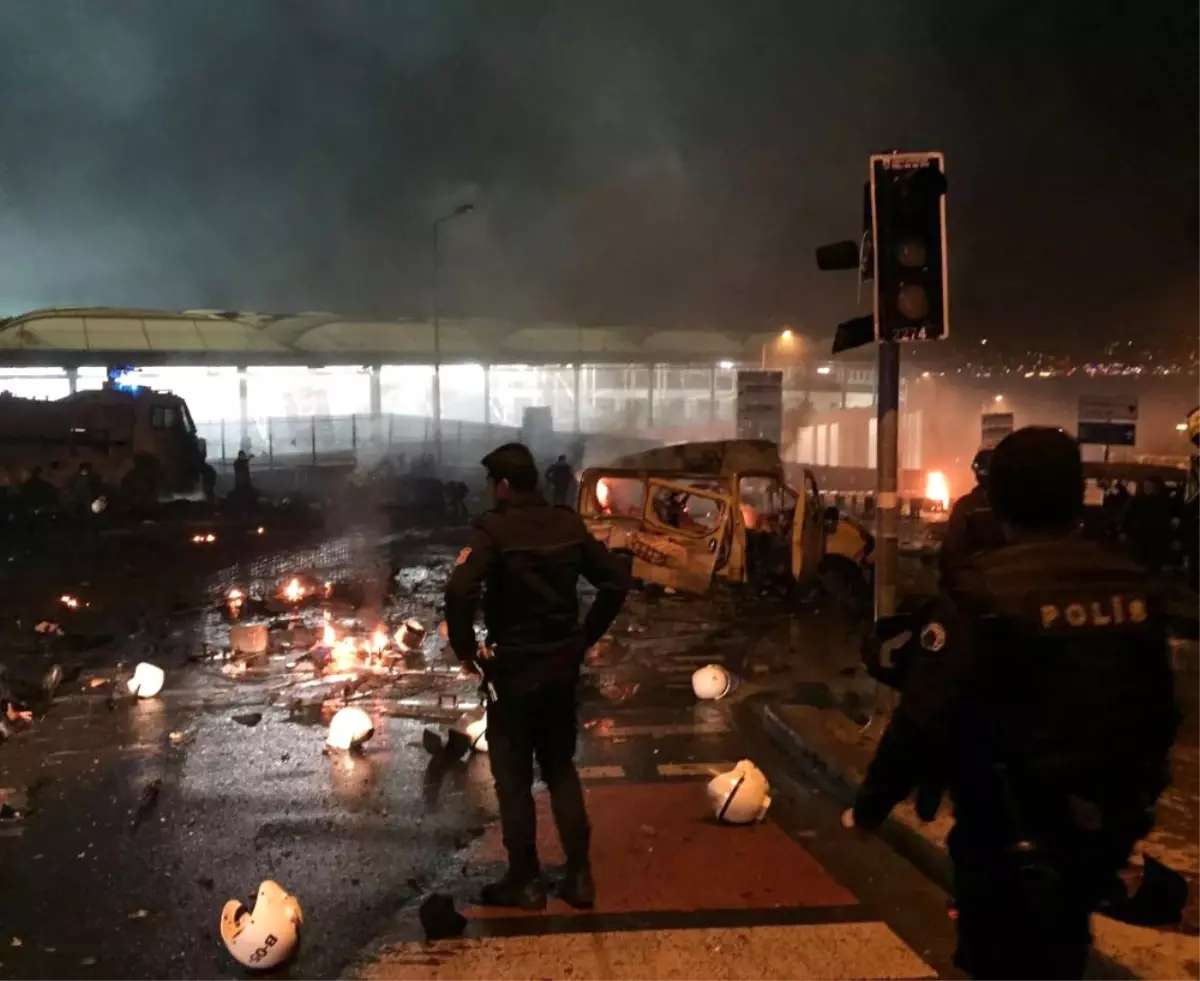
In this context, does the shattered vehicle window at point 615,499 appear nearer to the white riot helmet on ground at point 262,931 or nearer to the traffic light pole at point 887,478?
the traffic light pole at point 887,478

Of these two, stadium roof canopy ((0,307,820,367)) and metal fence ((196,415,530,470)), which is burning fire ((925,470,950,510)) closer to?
metal fence ((196,415,530,470))

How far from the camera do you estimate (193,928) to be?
4645 millimetres

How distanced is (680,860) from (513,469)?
2.21 m

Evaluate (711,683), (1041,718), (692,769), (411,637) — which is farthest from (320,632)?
(1041,718)

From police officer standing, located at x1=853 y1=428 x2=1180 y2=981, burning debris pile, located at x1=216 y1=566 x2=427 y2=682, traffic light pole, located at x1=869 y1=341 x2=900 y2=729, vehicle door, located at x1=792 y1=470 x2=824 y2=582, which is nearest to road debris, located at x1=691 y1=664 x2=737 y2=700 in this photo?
traffic light pole, located at x1=869 y1=341 x2=900 y2=729

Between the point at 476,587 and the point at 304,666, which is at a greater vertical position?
the point at 476,587

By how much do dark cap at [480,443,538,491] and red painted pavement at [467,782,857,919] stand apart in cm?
187

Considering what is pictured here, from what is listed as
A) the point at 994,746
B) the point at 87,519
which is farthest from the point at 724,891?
the point at 87,519

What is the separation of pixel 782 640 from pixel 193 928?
811 cm

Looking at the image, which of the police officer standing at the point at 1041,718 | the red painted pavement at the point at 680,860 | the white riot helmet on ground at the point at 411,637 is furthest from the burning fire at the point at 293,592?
the police officer standing at the point at 1041,718

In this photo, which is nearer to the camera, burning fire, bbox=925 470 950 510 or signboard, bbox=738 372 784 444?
signboard, bbox=738 372 784 444

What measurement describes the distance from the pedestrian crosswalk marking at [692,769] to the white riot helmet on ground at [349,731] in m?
2.10

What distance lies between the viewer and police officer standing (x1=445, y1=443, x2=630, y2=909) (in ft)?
14.4

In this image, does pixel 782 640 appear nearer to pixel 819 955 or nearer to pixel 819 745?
pixel 819 745
